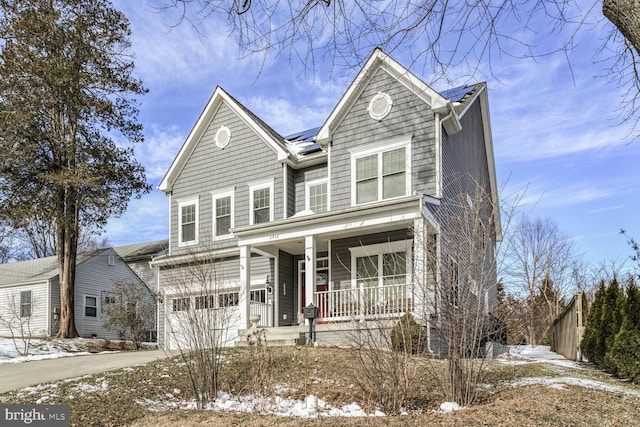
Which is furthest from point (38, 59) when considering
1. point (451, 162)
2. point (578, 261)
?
point (578, 261)

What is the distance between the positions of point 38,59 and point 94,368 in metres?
13.5

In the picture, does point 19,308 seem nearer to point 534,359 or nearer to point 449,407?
point 534,359

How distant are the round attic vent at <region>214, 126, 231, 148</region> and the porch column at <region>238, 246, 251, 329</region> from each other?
4.49 m

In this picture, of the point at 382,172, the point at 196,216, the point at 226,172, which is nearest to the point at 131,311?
the point at 196,216

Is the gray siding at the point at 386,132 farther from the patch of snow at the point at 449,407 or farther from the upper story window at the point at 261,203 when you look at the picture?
the patch of snow at the point at 449,407

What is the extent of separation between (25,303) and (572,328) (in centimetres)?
2382

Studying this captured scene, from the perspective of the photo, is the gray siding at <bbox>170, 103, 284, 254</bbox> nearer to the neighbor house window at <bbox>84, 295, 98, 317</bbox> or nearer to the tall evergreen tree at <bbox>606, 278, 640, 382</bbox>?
the tall evergreen tree at <bbox>606, 278, 640, 382</bbox>

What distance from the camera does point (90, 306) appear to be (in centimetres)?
2627

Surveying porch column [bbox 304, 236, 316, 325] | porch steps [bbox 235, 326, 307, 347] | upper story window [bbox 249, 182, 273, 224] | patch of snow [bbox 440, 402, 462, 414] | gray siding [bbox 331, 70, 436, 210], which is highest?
gray siding [bbox 331, 70, 436, 210]

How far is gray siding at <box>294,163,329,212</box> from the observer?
51.2 ft

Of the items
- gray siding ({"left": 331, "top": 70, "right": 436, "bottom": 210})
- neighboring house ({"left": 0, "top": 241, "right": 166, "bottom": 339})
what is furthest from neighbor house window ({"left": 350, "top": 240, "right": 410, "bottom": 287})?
neighboring house ({"left": 0, "top": 241, "right": 166, "bottom": 339})

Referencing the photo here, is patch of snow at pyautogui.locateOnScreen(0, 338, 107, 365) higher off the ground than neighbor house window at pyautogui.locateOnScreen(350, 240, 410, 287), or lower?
lower

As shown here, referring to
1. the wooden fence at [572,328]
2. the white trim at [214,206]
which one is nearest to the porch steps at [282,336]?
the white trim at [214,206]

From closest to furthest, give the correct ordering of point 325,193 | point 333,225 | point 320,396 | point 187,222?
point 320,396 < point 333,225 < point 325,193 < point 187,222
